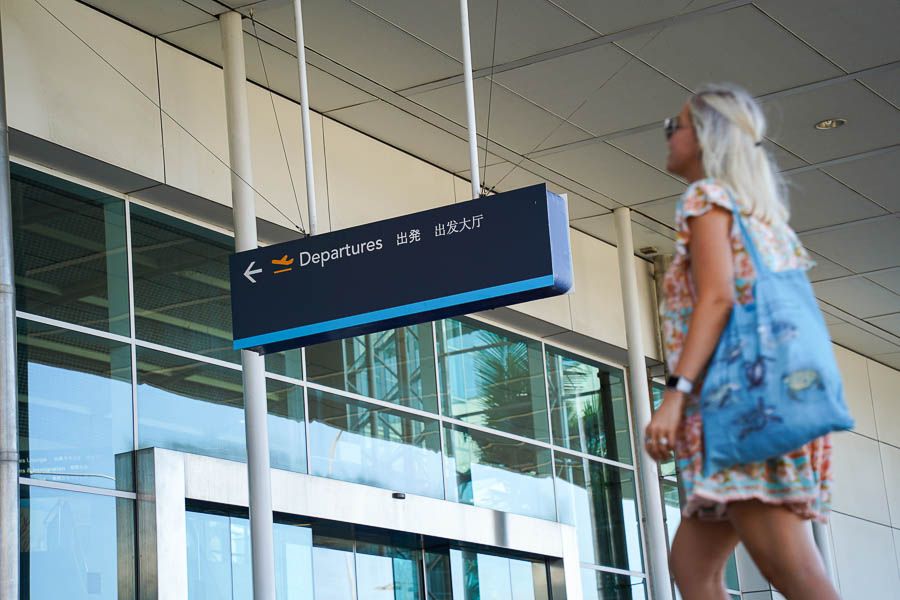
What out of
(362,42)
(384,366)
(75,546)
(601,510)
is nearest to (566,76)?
(362,42)

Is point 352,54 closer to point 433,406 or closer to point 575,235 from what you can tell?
point 433,406

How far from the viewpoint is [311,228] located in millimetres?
9156

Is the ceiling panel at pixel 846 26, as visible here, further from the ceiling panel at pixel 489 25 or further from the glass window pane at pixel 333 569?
the glass window pane at pixel 333 569

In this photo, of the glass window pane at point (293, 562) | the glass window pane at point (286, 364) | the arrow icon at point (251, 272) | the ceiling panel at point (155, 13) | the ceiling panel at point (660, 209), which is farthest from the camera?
the ceiling panel at point (660, 209)

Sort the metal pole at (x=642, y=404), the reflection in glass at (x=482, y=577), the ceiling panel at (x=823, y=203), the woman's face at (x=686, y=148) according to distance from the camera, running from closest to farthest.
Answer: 1. the woman's face at (x=686, y=148)
2. the reflection in glass at (x=482, y=577)
3. the metal pole at (x=642, y=404)
4. the ceiling panel at (x=823, y=203)

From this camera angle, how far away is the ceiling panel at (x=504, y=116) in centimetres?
1256

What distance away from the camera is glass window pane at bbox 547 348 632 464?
16422mm

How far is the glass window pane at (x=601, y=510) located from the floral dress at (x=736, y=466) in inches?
502

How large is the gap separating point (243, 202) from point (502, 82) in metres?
3.23

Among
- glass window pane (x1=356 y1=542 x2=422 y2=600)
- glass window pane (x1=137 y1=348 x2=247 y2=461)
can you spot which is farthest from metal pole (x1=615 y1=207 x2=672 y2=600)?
glass window pane (x1=137 y1=348 x2=247 y2=461)

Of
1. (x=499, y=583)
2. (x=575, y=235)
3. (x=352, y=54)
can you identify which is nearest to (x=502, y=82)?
(x=352, y=54)

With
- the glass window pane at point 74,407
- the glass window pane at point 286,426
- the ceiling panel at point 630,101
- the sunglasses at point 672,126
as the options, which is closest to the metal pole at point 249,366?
the glass window pane at point 74,407

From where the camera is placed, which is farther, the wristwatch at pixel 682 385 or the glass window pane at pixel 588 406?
the glass window pane at pixel 588 406

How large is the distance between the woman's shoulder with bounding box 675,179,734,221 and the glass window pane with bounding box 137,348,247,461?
7.71 metres
